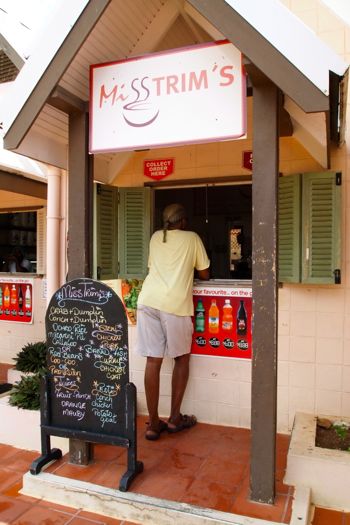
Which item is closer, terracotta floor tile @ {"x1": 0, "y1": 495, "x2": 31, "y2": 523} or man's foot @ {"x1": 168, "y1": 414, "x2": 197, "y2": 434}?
terracotta floor tile @ {"x1": 0, "y1": 495, "x2": 31, "y2": 523}

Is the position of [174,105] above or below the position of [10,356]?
above

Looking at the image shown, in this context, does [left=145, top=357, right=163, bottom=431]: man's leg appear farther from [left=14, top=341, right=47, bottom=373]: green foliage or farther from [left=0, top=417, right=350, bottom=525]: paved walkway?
[left=14, top=341, right=47, bottom=373]: green foliage

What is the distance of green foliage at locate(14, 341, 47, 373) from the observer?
16.1 ft

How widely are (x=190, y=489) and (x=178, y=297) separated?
1.57 meters

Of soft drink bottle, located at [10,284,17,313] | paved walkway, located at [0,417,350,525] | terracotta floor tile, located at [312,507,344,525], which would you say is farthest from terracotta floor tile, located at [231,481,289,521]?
soft drink bottle, located at [10,284,17,313]

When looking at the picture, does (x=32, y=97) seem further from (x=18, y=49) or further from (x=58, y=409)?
(x=18, y=49)

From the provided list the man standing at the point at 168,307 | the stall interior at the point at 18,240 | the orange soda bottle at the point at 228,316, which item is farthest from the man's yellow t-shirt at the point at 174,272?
the stall interior at the point at 18,240

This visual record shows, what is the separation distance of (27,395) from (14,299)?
2.75 meters

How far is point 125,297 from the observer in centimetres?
482

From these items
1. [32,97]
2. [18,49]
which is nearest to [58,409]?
[32,97]

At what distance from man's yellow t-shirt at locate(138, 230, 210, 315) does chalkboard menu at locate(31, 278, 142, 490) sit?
89 centimetres

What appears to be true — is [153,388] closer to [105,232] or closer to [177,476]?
[177,476]

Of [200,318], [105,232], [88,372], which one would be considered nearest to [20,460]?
[88,372]

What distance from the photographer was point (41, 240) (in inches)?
255
